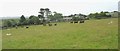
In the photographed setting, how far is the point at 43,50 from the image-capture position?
687 inches

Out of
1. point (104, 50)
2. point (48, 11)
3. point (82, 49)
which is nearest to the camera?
point (104, 50)

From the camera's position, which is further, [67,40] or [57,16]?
[57,16]

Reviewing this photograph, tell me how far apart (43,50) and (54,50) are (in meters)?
0.89

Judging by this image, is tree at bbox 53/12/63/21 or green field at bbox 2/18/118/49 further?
tree at bbox 53/12/63/21

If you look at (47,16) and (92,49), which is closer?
(92,49)

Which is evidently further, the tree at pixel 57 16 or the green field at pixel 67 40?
the tree at pixel 57 16

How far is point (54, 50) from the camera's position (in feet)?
57.0

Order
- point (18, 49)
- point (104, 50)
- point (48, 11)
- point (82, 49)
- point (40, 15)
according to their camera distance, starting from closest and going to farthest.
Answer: point (104, 50) < point (82, 49) < point (18, 49) < point (40, 15) < point (48, 11)

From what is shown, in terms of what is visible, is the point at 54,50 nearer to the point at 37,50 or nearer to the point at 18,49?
the point at 37,50

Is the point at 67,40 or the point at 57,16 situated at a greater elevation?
the point at 67,40

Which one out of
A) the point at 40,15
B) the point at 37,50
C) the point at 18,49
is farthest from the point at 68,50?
the point at 40,15

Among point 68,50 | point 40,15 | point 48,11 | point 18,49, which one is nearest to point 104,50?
point 68,50

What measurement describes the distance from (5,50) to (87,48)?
657cm

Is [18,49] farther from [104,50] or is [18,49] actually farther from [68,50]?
[104,50]
